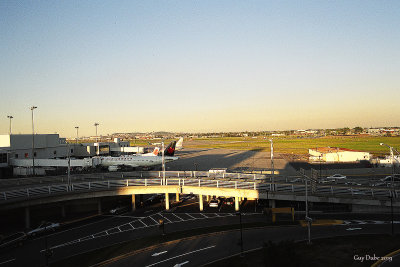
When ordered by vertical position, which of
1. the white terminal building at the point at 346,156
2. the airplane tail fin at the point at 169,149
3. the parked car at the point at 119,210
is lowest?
the parked car at the point at 119,210

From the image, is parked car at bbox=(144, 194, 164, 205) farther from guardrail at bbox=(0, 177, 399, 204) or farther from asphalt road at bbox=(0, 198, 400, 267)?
asphalt road at bbox=(0, 198, 400, 267)

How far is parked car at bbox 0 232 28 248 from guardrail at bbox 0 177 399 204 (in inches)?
230

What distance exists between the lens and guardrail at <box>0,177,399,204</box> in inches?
1483

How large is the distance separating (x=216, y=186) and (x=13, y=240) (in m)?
26.4

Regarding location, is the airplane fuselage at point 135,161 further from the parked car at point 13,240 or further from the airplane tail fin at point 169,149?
the parked car at point 13,240

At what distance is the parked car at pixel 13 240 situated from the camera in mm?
31703

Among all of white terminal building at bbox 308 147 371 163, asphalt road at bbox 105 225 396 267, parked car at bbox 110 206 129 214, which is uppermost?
white terminal building at bbox 308 147 371 163

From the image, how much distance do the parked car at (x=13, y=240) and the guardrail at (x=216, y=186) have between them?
5.84 metres

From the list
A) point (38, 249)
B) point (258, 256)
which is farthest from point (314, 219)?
point (38, 249)

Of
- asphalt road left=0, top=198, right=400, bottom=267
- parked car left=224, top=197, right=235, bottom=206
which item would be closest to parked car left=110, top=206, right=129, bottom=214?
asphalt road left=0, top=198, right=400, bottom=267

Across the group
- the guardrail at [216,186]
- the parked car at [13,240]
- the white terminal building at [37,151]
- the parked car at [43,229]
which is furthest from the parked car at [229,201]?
the white terminal building at [37,151]

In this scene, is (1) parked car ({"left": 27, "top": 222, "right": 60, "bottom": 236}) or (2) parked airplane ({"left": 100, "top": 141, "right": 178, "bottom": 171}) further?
(2) parked airplane ({"left": 100, "top": 141, "right": 178, "bottom": 171})

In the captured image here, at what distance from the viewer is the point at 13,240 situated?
3216 cm

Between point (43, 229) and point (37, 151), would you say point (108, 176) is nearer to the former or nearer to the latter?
point (43, 229)
